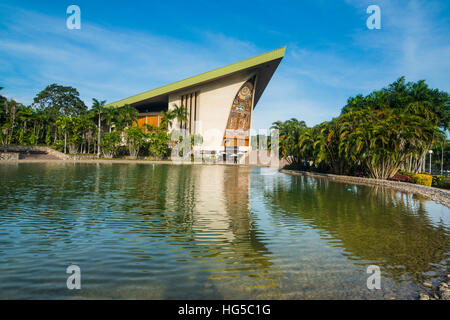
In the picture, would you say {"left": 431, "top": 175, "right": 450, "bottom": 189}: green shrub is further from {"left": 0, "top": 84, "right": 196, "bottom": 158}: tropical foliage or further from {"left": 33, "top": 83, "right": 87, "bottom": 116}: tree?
{"left": 33, "top": 83, "right": 87, "bottom": 116}: tree

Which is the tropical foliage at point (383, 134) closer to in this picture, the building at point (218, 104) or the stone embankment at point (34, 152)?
the building at point (218, 104)

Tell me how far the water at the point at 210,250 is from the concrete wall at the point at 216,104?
4988 centimetres

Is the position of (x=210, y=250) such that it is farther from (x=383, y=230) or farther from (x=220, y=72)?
(x=220, y=72)

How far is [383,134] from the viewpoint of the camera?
17.9m

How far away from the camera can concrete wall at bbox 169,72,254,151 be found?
57.4 m

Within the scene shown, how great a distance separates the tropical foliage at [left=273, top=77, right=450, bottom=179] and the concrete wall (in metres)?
29.5

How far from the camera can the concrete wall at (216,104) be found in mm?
57375

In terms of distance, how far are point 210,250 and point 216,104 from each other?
179 ft

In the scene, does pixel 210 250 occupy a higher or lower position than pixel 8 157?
lower

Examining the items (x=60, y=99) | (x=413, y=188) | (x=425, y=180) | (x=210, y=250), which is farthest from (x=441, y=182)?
(x=60, y=99)

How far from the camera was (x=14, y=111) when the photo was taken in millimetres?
44250

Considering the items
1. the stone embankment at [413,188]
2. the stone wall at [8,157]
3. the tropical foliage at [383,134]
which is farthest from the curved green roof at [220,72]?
the stone embankment at [413,188]

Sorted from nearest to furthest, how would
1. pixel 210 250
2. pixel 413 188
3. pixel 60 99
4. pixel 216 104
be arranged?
pixel 210 250 < pixel 413 188 < pixel 216 104 < pixel 60 99
